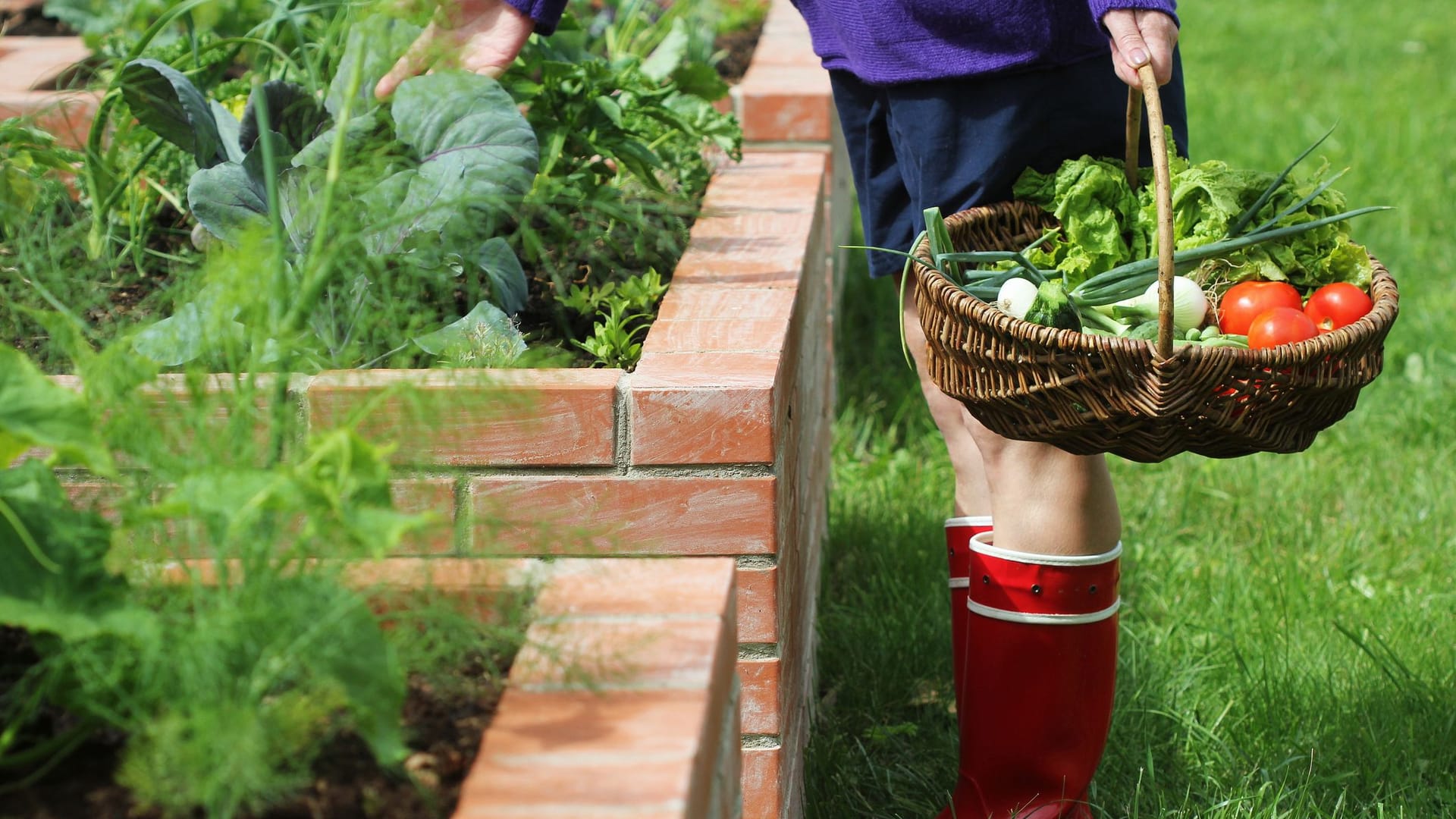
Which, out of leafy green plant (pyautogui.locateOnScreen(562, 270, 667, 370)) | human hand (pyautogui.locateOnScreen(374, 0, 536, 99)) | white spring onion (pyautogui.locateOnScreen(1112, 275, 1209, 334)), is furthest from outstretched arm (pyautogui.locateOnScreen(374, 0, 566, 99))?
white spring onion (pyautogui.locateOnScreen(1112, 275, 1209, 334))

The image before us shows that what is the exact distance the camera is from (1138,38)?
1.78m

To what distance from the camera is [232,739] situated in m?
0.99

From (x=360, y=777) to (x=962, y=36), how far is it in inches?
52.1

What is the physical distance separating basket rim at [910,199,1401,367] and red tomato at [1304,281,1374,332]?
26 millimetres

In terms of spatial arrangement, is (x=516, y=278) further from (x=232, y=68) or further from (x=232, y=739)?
(x=232, y=68)

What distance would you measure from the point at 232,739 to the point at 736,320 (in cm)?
115

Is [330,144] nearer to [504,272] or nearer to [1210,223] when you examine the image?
[504,272]

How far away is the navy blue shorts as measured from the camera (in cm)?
206

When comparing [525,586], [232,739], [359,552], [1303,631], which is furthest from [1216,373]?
[1303,631]

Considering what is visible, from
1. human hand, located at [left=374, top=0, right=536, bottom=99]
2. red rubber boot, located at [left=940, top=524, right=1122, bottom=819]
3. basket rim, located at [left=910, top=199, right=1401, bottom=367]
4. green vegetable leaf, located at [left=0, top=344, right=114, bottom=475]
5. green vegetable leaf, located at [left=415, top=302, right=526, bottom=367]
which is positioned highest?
human hand, located at [left=374, top=0, right=536, bottom=99]

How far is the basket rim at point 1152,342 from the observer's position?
5.13ft

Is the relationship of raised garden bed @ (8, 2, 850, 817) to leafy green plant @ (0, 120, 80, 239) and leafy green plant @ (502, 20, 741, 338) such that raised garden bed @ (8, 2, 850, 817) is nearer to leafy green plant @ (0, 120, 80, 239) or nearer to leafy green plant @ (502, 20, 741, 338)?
leafy green plant @ (502, 20, 741, 338)

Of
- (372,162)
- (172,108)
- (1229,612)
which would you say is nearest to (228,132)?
(172,108)

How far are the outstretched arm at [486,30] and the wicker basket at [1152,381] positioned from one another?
0.74 metres
